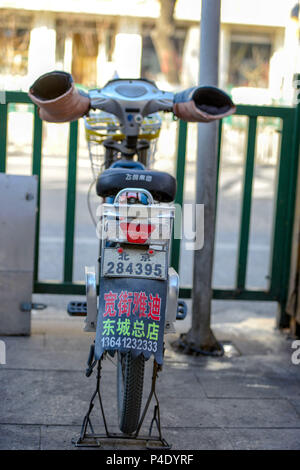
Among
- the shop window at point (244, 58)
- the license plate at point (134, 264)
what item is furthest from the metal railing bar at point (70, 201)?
the shop window at point (244, 58)

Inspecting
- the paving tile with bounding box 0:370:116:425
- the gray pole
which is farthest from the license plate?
the gray pole

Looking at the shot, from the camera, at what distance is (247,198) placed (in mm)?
5184

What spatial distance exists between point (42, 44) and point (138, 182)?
19.7 metres

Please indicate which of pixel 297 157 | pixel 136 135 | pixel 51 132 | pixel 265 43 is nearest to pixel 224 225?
pixel 297 157

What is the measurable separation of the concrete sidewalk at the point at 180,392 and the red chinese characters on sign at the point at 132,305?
2.42ft

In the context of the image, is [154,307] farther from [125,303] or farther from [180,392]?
[180,392]

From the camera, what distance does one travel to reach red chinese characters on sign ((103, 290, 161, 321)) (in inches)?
108

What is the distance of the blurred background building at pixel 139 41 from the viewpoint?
2148 centimetres

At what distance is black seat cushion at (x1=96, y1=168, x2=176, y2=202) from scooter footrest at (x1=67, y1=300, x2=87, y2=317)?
0.74 m

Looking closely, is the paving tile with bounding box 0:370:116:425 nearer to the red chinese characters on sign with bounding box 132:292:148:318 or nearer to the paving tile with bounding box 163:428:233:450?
the paving tile with bounding box 163:428:233:450

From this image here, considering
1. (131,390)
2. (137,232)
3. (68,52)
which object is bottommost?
(131,390)

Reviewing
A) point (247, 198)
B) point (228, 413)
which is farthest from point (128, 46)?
point (228, 413)

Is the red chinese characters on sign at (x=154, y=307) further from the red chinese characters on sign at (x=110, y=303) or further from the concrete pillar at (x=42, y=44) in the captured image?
the concrete pillar at (x=42, y=44)
